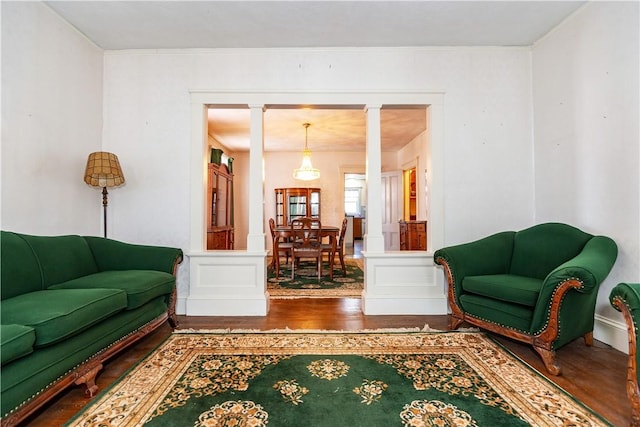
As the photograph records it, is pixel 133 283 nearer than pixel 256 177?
Yes

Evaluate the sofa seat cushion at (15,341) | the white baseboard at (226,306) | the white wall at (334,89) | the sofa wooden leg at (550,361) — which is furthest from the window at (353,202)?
the sofa seat cushion at (15,341)

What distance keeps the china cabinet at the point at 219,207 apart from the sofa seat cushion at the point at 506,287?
3642 millimetres

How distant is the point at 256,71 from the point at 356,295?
2737 mm

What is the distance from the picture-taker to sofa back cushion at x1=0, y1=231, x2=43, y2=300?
1.78 metres

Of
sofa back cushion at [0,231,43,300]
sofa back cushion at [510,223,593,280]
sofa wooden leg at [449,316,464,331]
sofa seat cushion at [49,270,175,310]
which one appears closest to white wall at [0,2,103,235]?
sofa back cushion at [0,231,43,300]

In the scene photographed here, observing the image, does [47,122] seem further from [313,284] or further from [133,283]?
[313,284]

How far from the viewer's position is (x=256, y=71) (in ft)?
10.4

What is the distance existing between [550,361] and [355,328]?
1345 mm

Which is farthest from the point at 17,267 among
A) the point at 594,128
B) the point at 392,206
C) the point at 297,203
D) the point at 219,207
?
the point at 392,206

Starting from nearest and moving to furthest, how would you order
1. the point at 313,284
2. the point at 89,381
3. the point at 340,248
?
the point at 89,381
the point at 313,284
the point at 340,248

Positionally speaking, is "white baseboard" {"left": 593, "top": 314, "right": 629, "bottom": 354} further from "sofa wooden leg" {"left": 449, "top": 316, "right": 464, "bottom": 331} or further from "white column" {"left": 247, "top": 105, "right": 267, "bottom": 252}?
"white column" {"left": 247, "top": 105, "right": 267, "bottom": 252}

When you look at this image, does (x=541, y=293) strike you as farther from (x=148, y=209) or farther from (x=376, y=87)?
(x=148, y=209)

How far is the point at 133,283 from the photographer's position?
2098 mm

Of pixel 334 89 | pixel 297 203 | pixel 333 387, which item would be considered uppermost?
pixel 334 89
